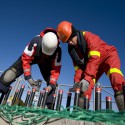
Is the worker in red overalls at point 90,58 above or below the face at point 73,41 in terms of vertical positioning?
below

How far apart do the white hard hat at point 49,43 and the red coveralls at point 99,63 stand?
58cm

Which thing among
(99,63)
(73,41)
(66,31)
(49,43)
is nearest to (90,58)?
(99,63)

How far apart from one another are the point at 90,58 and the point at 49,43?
1215 millimetres

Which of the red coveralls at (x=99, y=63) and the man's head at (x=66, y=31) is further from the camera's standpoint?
the man's head at (x=66, y=31)

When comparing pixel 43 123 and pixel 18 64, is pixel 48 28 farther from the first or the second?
pixel 43 123

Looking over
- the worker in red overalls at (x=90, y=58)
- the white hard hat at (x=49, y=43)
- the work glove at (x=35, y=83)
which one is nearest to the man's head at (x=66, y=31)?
the worker in red overalls at (x=90, y=58)

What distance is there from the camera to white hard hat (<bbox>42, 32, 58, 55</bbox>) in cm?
366

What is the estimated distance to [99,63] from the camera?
3.09 metres

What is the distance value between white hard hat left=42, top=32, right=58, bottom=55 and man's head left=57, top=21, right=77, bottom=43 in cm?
42

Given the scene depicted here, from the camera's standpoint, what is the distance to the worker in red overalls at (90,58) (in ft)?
8.45

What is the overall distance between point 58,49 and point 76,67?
2.36 feet

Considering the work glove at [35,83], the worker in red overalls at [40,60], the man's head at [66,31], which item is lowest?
the work glove at [35,83]

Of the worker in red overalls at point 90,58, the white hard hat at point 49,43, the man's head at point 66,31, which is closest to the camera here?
the worker in red overalls at point 90,58

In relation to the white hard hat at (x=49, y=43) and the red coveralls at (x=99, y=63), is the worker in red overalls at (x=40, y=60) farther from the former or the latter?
the red coveralls at (x=99, y=63)
